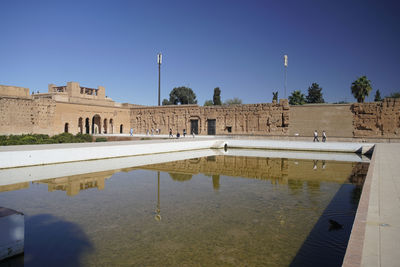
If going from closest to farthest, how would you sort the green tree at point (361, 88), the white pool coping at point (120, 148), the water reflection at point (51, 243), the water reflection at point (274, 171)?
the water reflection at point (51, 243) < the water reflection at point (274, 171) < the white pool coping at point (120, 148) < the green tree at point (361, 88)

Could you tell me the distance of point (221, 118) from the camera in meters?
30.3

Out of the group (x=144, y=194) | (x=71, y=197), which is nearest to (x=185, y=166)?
(x=144, y=194)

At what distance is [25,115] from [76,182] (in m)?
20.2

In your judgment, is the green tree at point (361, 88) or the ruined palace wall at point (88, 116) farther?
the green tree at point (361, 88)

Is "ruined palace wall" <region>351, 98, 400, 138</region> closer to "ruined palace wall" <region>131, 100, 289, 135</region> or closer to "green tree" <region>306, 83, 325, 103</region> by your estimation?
"ruined palace wall" <region>131, 100, 289, 135</region>

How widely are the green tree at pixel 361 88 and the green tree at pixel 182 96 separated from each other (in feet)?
100

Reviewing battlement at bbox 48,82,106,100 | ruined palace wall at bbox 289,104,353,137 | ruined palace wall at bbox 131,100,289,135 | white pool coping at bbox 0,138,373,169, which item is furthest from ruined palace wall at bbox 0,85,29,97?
ruined palace wall at bbox 289,104,353,137

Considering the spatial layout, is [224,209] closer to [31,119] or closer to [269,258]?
[269,258]

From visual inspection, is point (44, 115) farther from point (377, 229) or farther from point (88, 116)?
point (377, 229)

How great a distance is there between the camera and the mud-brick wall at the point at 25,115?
2345 centimetres

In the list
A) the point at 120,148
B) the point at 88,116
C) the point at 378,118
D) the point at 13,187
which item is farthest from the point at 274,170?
the point at 88,116

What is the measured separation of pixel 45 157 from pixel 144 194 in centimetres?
530

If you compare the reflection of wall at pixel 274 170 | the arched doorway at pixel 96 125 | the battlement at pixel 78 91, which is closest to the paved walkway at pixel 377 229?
the reflection of wall at pixel 274 170

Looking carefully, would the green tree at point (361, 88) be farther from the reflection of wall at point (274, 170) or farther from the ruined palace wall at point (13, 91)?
the ruined palace wall at point (13, 91)
